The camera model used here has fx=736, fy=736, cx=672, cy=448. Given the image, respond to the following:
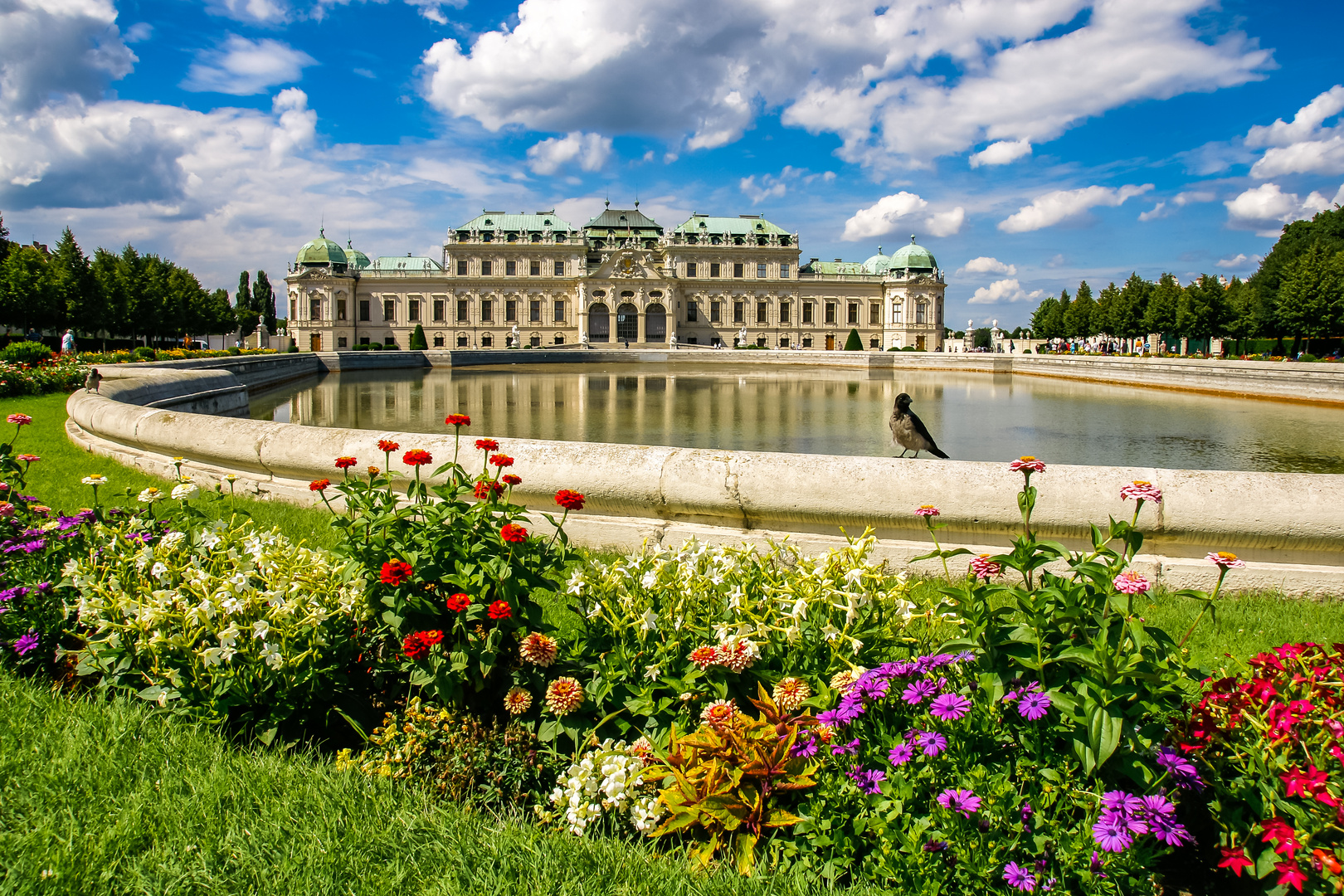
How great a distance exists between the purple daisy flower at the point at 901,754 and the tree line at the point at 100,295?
56.7 metres

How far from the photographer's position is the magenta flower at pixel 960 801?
1.98 m

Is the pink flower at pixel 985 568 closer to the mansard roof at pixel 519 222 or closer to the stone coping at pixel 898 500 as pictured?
the stone coping at pixel 898 500

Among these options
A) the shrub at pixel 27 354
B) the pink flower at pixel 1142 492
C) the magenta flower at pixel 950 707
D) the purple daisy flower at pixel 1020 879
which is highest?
the shrub at pixel 27 354

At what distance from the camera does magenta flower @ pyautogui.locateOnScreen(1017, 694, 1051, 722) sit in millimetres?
2008

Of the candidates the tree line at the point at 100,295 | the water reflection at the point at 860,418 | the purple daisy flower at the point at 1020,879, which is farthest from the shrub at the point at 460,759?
the tree line at the point at 100,295

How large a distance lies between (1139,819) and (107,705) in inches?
145

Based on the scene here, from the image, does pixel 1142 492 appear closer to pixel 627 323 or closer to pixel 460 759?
pixel 460 759

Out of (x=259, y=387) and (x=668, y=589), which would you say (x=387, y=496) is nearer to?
(x=668, y=589)

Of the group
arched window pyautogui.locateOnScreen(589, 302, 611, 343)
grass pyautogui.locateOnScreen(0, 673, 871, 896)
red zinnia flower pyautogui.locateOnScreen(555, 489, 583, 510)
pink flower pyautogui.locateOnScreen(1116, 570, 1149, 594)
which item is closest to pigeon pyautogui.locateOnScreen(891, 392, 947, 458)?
red zinnia flower pyautogui.locateOnScreen(555, 489, 583, 510)

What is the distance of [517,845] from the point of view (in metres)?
2.27

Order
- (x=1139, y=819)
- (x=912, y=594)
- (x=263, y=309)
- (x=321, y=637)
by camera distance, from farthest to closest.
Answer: (x=263, y=309)
(x=912, y=594)
(x=321, y=637)
(x=1139, y=819)

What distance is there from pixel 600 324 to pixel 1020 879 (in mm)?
79246

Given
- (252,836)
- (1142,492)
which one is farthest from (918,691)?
(252,836)

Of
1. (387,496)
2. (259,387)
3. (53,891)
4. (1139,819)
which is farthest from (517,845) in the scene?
(259,387)
